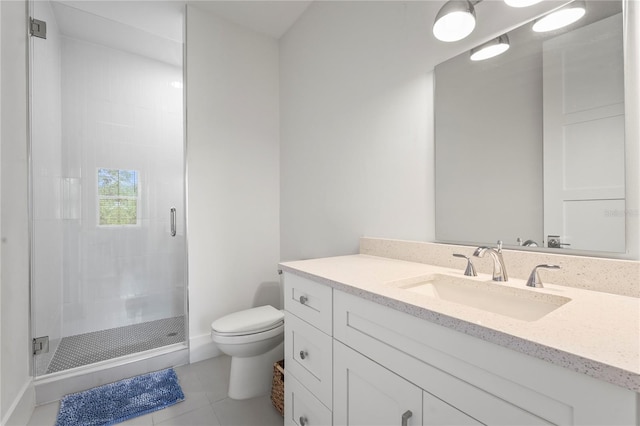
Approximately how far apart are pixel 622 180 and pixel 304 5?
2.27 metres

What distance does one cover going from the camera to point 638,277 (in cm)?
82

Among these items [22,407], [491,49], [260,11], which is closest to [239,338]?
[22,407]

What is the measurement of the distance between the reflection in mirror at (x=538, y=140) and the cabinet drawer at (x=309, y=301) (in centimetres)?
65

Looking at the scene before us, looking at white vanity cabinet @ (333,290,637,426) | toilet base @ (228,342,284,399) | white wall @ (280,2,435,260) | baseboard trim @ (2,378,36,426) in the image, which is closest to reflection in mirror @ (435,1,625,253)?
white wall @ (280,2,435,260)

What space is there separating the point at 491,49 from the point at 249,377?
2.09 m

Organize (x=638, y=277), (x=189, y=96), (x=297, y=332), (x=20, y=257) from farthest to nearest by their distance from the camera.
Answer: (x=189, y=96), (x=20, y=257), (x=297, y=332), (x=638, y=277)

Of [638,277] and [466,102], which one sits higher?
[466,102]

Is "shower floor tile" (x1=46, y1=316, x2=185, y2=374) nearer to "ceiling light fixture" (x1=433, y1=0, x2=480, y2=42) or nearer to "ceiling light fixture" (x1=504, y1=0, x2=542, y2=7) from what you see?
"ceiling light fixture" (x1=433, y1=0, x2=480, y2=42)

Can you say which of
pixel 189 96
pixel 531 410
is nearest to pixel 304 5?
pixel 189 96

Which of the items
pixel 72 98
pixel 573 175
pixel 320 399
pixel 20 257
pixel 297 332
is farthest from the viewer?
pixel 72 98

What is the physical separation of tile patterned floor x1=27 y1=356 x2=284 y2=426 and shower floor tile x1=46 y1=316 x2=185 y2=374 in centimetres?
34

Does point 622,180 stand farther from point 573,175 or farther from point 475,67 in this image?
point 475,67

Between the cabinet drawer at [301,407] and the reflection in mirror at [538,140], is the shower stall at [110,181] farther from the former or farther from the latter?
the reflection in mirror at [538,140]

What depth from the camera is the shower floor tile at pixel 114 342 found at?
6.53ft
